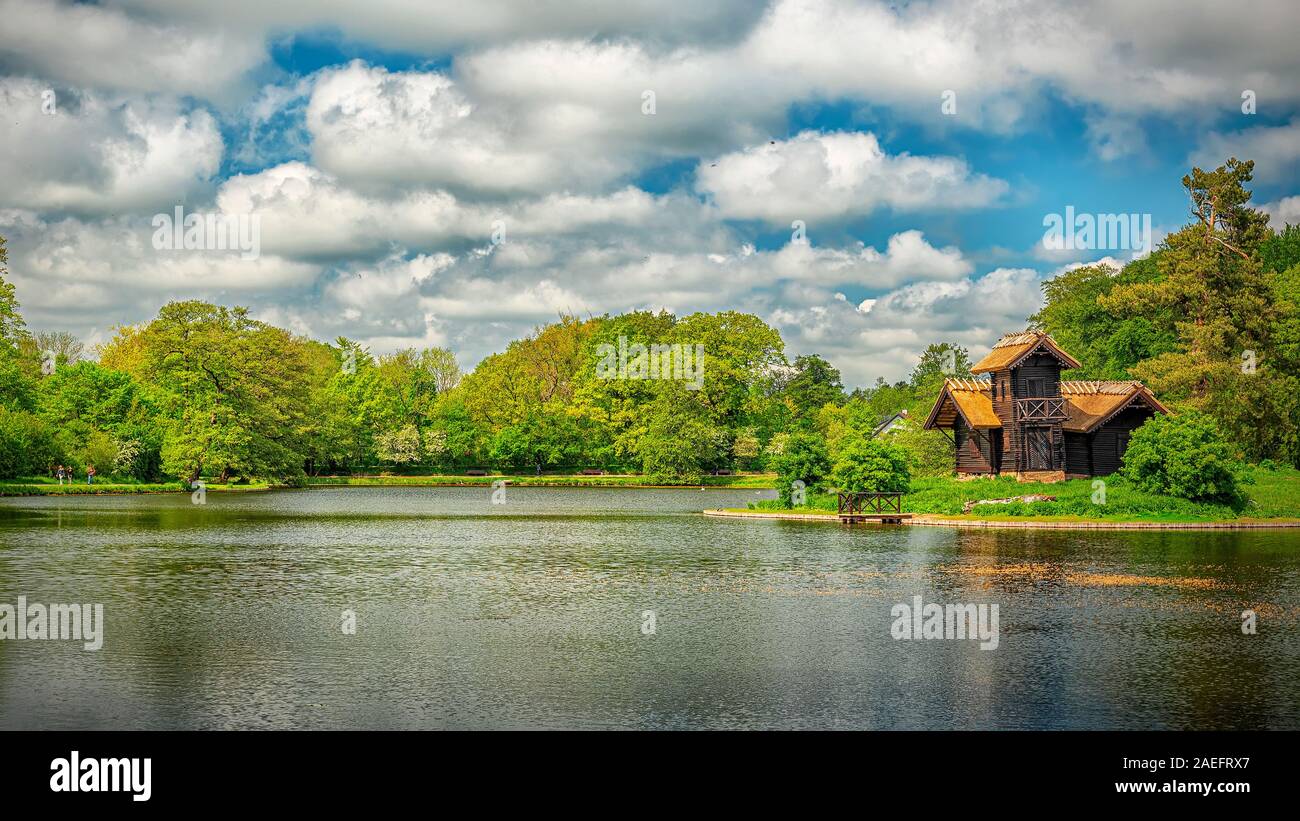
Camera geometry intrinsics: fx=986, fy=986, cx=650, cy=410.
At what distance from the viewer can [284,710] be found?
39.9ft

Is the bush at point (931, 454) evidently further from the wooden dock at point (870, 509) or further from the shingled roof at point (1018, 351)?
the wooden dock at point (870, 509)

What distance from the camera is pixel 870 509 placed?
44281 millimetres

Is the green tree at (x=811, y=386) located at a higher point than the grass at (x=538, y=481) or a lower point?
higher

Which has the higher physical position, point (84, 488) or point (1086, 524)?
point (84, 488)

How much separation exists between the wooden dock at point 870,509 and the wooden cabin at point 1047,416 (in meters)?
10.4

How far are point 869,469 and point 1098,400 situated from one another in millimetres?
16572

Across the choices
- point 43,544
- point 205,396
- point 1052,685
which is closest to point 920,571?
point 1052,685

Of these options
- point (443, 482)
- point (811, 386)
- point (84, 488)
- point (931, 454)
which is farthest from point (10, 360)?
point (811, 386)

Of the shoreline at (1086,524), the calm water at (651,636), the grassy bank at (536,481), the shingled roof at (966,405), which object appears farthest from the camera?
the grassy bank at (536,481)

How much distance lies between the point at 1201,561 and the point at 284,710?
81.8 feet

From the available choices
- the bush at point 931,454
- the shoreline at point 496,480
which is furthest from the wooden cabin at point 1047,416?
the shoreline at point 496,480

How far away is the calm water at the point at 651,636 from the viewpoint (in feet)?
40.1

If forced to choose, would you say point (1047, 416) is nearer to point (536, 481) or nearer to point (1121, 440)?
point (1121, 440)
